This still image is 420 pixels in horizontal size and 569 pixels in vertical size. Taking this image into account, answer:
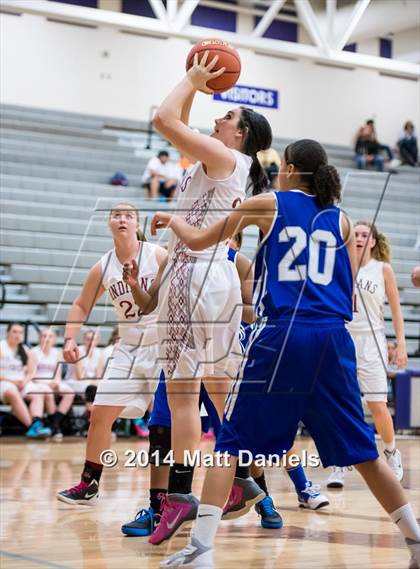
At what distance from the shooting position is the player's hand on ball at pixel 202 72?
4.02 m

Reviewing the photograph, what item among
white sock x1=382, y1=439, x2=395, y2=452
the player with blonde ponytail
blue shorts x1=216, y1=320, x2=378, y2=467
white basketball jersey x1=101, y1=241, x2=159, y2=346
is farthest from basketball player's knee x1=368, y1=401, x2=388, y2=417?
Result: blue shorts x1=216, y1=320, x2=378, y2=467

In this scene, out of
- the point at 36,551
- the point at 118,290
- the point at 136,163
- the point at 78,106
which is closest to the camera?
the point at 36,551

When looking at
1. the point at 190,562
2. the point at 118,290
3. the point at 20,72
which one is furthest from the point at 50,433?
the point at 20,72

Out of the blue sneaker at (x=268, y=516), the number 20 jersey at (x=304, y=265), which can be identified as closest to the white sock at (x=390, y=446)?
the blue sneaker at (x=268, y=516)

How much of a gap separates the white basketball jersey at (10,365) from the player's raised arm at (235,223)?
6612mm

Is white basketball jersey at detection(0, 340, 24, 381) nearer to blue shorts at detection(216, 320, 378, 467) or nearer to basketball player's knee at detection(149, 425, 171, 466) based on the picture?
basketball player's knee at detection(149, 425, 171, 466)

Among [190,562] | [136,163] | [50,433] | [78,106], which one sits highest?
[78,106]

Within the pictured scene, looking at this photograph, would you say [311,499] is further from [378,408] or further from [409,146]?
[409,146]

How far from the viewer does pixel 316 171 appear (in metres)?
3.75

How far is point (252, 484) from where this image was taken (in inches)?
A: 178

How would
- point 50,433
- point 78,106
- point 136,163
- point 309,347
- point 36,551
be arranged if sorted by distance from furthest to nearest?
point 78,106, point 136,163, point 50,433, point 36,551, point 309,347

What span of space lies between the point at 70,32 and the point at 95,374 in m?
10.1

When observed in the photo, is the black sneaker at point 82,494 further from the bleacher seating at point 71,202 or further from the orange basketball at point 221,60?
the bleacher seating at point 71,202

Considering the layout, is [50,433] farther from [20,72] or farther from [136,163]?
[20,72]
